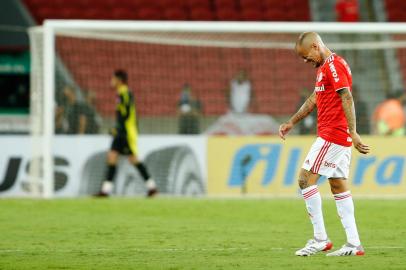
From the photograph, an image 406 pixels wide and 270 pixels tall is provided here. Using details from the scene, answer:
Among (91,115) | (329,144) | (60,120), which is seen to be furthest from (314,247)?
(91,115)

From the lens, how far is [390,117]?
19.3m

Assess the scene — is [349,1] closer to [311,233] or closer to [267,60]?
[267,60]

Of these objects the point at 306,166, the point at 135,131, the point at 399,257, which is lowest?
the point at 399,257

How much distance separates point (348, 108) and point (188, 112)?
1025 cm

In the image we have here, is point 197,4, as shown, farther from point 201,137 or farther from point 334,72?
point 334,72

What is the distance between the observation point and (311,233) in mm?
11758

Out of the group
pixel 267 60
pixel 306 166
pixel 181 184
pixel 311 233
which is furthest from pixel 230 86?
pixel 306 166

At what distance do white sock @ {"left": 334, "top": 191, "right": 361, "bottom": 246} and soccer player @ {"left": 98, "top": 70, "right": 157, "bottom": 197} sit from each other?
27.4 feet

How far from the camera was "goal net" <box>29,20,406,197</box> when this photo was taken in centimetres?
1881

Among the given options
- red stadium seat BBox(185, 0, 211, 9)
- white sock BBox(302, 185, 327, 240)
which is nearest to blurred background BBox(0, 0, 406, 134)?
red stadium seat BBox(185, 0, 211, 9)

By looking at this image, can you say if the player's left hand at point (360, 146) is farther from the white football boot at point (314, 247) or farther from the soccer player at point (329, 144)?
the white football boot at point (314, 247)

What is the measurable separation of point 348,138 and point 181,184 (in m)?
9.09

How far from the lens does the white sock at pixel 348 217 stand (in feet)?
30.8

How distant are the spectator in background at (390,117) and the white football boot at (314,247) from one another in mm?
9939
